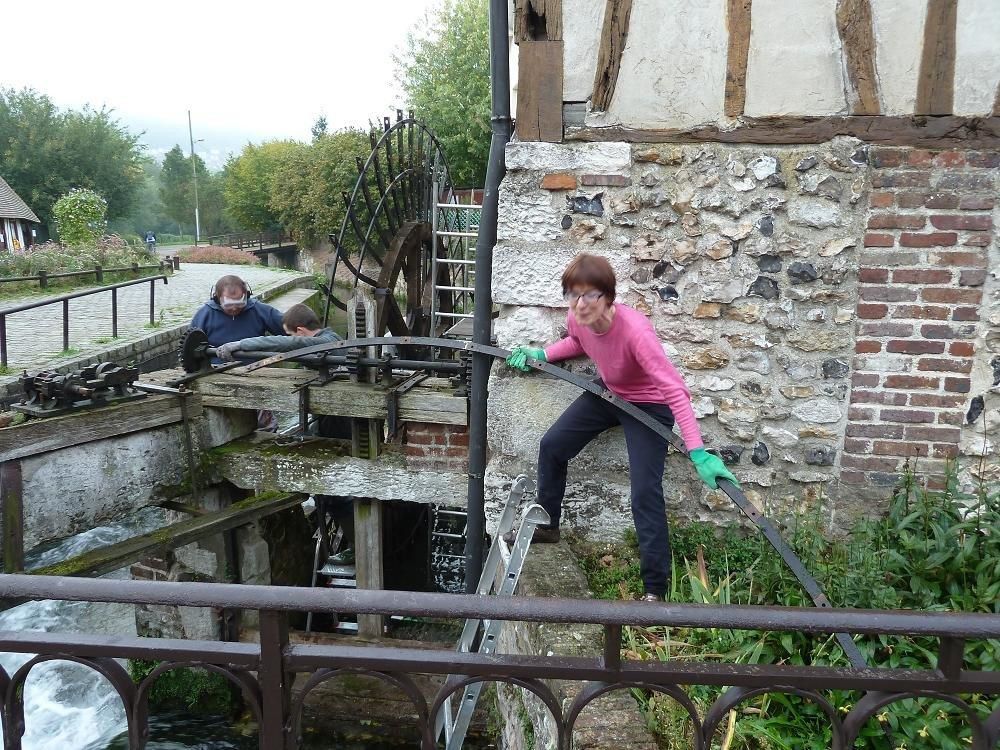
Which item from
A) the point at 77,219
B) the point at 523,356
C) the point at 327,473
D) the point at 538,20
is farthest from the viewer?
the point at 77,219

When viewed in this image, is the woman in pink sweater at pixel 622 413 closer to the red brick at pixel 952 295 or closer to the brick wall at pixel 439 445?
the red brick at pixel 952 295

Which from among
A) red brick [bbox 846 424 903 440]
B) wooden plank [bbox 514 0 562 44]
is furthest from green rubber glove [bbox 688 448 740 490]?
wooden plank [bbox 514 0 562 44]

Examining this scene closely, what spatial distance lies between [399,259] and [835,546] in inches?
248

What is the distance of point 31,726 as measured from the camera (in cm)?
568

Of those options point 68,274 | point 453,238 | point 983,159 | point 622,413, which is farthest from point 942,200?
point 68,274

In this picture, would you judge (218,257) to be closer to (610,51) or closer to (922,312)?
(610,51)

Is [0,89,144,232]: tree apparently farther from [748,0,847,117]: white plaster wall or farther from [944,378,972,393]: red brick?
[944,378,972,393]: red brick

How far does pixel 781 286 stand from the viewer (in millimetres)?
3256

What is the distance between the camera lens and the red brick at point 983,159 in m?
2.99

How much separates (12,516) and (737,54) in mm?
4366

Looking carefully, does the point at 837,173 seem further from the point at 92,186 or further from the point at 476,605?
the point at 92,186

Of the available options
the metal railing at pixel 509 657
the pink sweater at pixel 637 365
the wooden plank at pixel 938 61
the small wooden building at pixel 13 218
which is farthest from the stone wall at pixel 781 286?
the small wooden building at pixel 13 218

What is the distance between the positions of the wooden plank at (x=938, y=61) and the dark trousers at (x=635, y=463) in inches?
68.1

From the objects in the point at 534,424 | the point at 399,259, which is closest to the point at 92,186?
the point at 399,259
